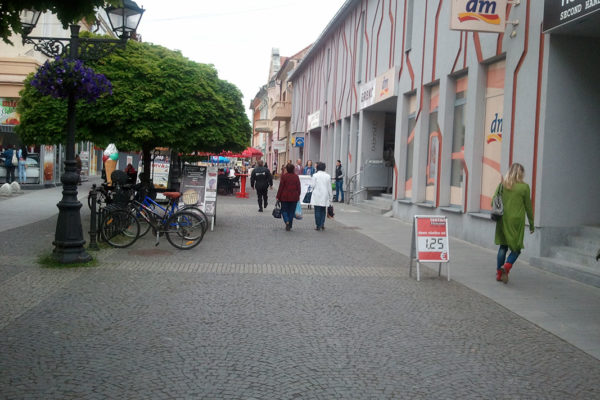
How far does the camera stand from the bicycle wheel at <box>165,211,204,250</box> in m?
11.3

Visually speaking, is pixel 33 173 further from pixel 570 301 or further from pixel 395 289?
pixel 570 301

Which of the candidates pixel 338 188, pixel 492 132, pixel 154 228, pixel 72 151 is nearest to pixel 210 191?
pixel 154 228

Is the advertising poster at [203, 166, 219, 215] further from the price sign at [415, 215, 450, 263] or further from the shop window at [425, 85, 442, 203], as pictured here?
the price sign at [415, 215, 450, 263]

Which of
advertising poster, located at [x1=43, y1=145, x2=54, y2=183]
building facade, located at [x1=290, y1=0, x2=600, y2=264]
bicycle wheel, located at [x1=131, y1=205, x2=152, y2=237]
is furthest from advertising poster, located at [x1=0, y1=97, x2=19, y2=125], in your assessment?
bicycle wheel, located at [x1=131, y1=205, x2=152, y2=237]

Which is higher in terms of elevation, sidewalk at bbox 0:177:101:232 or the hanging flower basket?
the hanging flower basket

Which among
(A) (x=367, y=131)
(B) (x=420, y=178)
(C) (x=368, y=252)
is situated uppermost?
(A) (x=367, y=131)

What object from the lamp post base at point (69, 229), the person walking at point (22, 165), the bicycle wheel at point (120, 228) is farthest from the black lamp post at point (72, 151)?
the person walking at point (22, 165)

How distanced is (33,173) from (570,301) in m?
24.7

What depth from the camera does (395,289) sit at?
827 centimetres

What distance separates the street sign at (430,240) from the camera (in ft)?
29.9

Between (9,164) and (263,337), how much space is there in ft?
75.5

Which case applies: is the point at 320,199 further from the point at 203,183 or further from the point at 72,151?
the point at 72,151

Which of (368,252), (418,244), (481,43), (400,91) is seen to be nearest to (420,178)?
(400,91)

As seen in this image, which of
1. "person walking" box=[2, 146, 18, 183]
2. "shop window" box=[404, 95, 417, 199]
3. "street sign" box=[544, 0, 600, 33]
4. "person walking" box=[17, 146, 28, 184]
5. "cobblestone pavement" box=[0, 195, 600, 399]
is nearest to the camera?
"cobblestone pavement" box=[0, 195, 600, 399]
